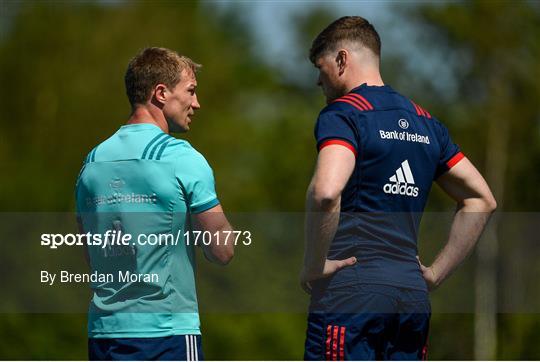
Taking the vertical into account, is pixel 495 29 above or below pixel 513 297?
above

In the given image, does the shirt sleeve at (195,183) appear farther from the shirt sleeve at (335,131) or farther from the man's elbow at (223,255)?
the shirt sleeve at (335,131)

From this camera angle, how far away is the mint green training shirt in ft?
20.6

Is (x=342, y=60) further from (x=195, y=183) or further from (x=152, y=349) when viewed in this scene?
(x=152, y=349)

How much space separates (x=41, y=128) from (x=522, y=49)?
44.3 ft

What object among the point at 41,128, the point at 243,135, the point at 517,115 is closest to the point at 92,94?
the point at 41,128

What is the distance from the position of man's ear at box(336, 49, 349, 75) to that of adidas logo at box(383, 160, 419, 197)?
570 mm

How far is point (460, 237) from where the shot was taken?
22.5 feet

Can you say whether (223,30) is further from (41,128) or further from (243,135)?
(41,128)

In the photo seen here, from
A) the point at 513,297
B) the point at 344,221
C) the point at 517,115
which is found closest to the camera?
the point at 344,221

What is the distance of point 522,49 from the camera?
36688 millimetres

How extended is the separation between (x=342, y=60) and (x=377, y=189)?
70 centimetres

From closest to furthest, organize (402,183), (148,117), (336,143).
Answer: (336,143), (402,183), (148,117)

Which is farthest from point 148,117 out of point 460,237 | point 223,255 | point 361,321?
point 460,237

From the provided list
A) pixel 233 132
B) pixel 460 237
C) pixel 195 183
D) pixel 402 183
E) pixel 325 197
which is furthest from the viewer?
pixel 233 132
